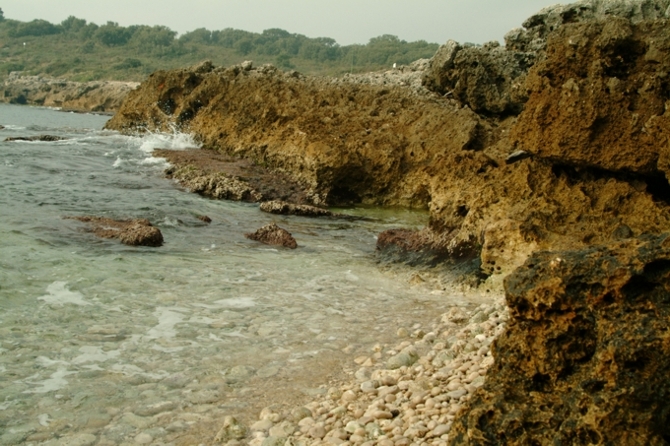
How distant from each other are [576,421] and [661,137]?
524cm

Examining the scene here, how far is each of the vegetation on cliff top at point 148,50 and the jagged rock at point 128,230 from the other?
7466 centimetres

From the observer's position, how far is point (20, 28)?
13338 centimetres

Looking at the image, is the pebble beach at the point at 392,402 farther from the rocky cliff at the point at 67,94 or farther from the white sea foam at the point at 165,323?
the rocky cliff at the point at 67,94

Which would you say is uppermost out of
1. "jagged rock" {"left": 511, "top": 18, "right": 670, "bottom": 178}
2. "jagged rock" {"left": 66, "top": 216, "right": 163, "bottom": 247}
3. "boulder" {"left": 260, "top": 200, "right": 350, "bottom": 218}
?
"jagged rock" {"left": 511, "top": 18, "right": 670, "bottom": 178}

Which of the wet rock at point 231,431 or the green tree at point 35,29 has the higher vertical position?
the green tree at point 35,29

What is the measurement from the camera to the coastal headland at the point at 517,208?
117 inches

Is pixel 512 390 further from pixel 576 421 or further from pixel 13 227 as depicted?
pixel 13 227

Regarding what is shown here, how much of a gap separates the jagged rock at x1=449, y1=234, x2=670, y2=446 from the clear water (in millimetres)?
2161

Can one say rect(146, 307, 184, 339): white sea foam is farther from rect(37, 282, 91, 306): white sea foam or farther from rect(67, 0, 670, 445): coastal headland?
rect(67, 0, 670, 445): coastal headland

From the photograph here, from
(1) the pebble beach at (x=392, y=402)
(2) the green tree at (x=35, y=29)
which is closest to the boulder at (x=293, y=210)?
(1) the pebble beach at (x=392, y=402)

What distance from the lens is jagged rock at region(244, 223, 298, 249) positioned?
1042 cm

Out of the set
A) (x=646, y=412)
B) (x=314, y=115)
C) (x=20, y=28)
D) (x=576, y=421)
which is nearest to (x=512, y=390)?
(x=576, y=421)

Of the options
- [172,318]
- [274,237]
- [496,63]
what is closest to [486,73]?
[496,63]

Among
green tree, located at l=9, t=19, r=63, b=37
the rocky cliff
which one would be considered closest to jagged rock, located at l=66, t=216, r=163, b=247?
the rocky cliff
